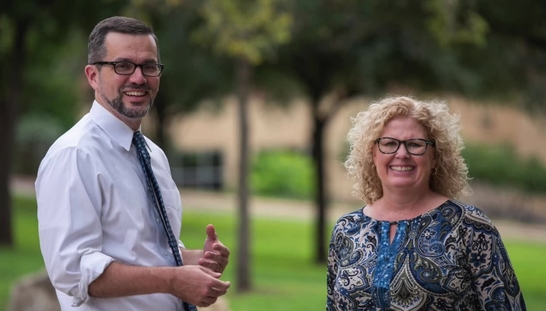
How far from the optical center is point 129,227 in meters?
3.56

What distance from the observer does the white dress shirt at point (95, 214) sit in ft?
11.2

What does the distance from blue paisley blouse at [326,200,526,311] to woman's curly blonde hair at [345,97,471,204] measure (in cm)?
17

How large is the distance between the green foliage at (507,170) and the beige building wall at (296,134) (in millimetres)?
2539

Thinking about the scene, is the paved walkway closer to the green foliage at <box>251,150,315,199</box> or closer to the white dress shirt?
the green foliage at <box>251,150,315,199</box>

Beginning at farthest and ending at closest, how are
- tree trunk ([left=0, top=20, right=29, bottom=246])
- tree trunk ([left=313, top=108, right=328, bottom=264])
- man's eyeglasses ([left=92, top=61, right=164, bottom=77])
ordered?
1. tree trunk ([left=313, top=108, right=328, bottom=264])
2. tree trunk ([left=0, top=20, right=29, bottom=246])
3. man's eyeglasses ([left=92, top=61, right=164, bottom=77])

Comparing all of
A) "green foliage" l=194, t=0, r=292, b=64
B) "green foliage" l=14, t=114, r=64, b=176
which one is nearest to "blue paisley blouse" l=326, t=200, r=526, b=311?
"green foliage" l=194, t=0, r=292, b=64

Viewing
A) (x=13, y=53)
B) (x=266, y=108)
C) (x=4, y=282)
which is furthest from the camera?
(x=266, y=108)

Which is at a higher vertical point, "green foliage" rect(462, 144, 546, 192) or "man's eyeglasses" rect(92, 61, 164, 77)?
"man's eyeglasses" rect(92, 61, 164, 77)

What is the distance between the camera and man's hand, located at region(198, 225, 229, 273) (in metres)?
3.68

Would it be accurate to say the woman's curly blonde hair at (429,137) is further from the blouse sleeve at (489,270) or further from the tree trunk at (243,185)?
the tree trunk at (243,185)

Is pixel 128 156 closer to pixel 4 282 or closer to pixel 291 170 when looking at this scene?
pixel 4 282

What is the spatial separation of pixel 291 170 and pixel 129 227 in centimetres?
4106

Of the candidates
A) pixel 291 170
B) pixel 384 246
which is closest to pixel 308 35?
pixel 384 246

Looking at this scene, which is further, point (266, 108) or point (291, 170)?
point (291, 170)
